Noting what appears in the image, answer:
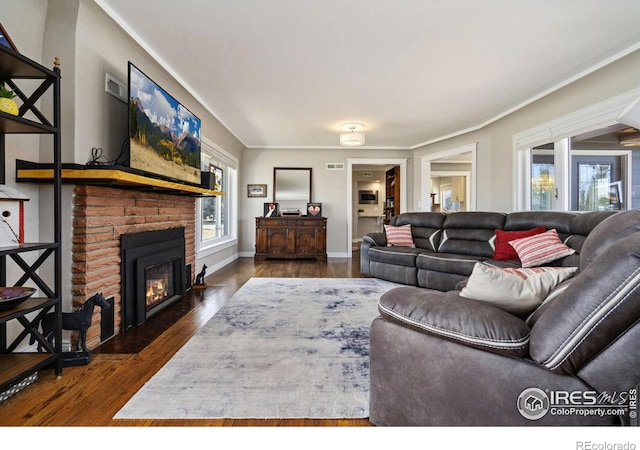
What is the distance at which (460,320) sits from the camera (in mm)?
1074

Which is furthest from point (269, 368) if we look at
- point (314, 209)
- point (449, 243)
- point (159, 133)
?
point (314, 209)

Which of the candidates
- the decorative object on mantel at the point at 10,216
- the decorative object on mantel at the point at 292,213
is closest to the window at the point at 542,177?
the decorative object on mantel at the point at 292,213

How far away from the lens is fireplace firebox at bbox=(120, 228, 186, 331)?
257 cm

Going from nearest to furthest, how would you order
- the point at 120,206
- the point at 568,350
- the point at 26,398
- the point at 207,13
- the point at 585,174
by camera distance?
the point at 568,350 < the point at 26,398 < the point at 207,13 < the point at 120,206 < the point at 585,174

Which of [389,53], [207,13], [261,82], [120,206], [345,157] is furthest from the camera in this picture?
[345,157]

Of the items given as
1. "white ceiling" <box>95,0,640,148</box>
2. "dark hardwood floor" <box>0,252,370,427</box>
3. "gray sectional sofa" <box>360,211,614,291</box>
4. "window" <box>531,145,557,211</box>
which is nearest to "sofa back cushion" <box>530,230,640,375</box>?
"dark hardwood floor" <box>0,252,370,427</box>

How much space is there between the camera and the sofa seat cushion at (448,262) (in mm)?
3664

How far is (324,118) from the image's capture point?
4742mm

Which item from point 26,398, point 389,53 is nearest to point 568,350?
point 26,398

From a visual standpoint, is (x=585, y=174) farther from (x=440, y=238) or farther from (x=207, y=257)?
(x=207, y=257)

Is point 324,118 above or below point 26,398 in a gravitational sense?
above

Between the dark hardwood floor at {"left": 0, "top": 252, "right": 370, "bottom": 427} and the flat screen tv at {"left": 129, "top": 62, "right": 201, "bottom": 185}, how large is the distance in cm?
133

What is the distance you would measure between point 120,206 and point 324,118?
3177 millimetres

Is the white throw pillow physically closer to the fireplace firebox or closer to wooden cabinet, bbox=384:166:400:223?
the fireplace firebox
